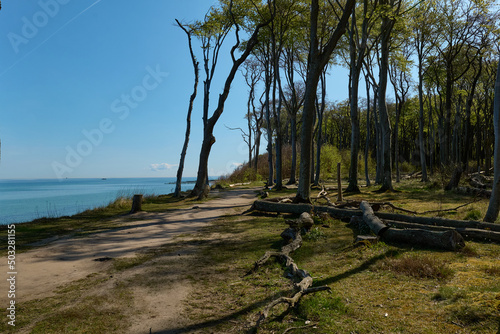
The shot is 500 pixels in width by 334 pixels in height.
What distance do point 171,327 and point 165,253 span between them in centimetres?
290

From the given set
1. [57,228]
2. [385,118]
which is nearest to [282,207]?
[57,228]

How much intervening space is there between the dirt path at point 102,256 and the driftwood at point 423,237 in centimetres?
426

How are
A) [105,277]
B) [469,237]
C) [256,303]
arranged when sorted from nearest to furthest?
[256,303] → [105,277] → [469,237]

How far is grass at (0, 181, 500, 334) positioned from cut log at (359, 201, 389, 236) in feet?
1.84

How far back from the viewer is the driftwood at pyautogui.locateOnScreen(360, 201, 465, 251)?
18.0ft

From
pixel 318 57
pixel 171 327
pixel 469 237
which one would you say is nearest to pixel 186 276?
pixel 171 327

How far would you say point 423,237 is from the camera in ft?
18.9

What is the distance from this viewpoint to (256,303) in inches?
141

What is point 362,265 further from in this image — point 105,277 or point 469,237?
point 105,277

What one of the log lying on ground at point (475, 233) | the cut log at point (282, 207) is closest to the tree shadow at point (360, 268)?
the log lying on ground at point (475, 233)

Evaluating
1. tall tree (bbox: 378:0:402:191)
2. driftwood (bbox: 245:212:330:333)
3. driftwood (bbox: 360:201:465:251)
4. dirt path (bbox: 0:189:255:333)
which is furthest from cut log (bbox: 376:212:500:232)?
tall tree (bbox: 378:0:402:191)

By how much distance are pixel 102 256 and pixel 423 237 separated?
248 inches

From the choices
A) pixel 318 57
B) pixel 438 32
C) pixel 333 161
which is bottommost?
pixel 333 161

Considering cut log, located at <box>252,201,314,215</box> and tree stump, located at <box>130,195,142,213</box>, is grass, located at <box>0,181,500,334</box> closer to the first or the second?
cut log, located at <box>252,201,314,215</box>
